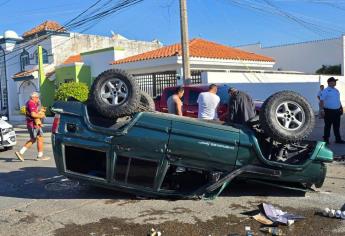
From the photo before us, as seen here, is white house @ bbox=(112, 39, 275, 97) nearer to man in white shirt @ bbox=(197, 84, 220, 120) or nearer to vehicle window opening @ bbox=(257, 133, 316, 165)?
man in white shirt @ bbox=(197, 84, 220, 120)

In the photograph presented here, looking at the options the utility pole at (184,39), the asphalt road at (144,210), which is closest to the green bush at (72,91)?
the utility pole at (184,39)

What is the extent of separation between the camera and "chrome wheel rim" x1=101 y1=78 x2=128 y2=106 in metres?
6.00

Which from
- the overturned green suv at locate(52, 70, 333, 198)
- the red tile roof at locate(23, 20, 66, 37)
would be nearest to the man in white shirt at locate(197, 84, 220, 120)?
the overturned green suv at locate(52, 70, 333, 198)

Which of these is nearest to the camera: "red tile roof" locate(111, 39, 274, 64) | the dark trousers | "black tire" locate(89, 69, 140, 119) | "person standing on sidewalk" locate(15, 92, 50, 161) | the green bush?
"black tire" locate(89, 69, 140, 119)

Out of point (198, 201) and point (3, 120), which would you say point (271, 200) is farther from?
point (3, 120)

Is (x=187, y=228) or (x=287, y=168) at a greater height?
(x=287, y=168)

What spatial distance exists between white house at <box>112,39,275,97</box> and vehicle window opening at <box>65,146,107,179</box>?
41.4ft

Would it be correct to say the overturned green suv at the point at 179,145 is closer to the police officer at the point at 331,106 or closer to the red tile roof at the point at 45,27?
the police officer at the point at 331,106

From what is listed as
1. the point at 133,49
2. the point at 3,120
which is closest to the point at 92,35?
the point at 133,49

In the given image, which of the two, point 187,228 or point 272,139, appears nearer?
point 187,228

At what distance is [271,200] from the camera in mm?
5906

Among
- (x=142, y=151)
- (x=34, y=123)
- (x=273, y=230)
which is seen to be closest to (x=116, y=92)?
(x=142, y=151)

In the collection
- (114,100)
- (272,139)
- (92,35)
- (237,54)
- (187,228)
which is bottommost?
(187,228)

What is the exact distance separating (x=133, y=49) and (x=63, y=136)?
2658 cm
